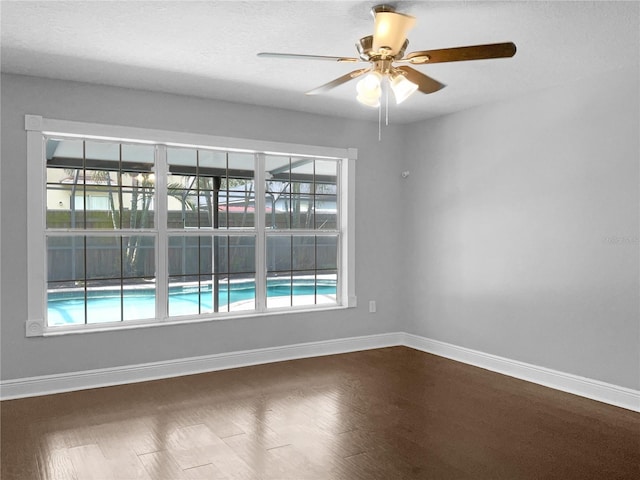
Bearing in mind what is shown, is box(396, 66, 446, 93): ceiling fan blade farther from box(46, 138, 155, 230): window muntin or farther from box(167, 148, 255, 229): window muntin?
box(46, 138, 155, 230): window muntin

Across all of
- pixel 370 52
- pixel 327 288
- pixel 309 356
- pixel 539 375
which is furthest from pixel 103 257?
pixel 539 375

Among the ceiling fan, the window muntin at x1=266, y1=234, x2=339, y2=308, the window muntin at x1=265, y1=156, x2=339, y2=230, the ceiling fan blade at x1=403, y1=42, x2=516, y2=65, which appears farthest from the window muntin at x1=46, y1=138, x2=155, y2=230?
the ceiling fan blade at x1=403, y1=42, x2=516, y2=65

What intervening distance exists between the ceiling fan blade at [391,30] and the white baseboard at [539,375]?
120 inches

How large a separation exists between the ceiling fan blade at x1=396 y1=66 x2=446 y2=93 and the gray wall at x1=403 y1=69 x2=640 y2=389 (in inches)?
69.7

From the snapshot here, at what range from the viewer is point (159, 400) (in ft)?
12.9

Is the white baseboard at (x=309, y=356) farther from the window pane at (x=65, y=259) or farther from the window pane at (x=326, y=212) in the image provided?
the window pane at (x=326, y=212)

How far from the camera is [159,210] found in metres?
4.65

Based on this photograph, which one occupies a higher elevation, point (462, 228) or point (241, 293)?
point (462, 228)

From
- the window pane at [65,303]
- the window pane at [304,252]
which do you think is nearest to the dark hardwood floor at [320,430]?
the window pane at [65,303]

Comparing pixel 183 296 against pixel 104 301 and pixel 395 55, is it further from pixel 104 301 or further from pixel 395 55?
pixel 395 55

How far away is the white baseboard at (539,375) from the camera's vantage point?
3.88 m

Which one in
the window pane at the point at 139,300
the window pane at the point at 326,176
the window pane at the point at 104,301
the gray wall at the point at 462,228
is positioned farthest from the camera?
the window pane at the point at 326,176

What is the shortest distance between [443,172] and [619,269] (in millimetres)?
2092

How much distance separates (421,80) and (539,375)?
2862 millimetres
